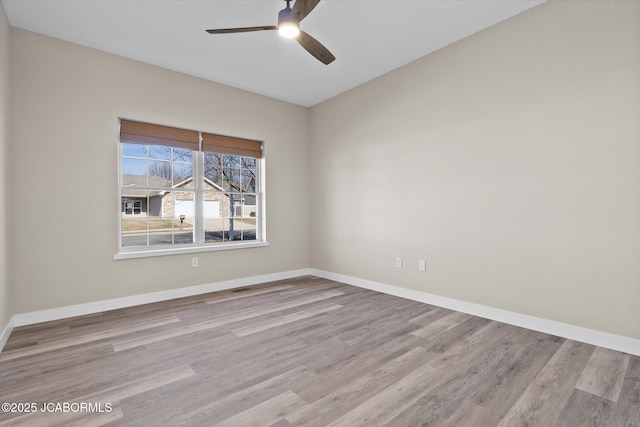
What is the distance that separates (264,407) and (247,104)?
3.93 metres

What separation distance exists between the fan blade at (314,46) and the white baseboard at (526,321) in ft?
8.99

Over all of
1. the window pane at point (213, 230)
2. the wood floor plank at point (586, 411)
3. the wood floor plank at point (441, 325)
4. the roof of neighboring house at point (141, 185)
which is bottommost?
the wood floor plank at point (586, 411)

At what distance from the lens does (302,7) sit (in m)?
2.15

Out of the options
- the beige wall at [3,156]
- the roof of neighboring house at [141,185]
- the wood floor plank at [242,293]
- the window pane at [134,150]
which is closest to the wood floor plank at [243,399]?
the wood floor plank at [242,293]

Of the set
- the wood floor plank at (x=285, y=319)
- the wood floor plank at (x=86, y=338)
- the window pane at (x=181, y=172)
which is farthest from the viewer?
the window pane at (x=181, y=172)

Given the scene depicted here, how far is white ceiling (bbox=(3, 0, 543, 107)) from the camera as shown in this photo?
2627 mm

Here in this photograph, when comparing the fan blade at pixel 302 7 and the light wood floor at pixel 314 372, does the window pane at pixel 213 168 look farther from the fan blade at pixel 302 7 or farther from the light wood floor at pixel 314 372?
the fan blade at pixel 302 7

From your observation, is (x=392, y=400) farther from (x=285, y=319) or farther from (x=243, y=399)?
(x=285, y=319)

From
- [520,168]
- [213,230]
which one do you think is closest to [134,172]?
[213,230]

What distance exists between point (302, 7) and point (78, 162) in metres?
2.79

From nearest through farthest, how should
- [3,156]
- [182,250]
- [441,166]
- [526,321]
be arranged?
[3,156] → [526,321] → [441,166] → [182,250]

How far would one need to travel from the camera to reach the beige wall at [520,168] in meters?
2.30

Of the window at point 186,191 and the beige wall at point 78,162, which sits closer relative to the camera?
the beige wall at point 78,162

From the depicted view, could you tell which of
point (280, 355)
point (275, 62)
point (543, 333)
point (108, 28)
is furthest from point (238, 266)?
point (543, 333)
